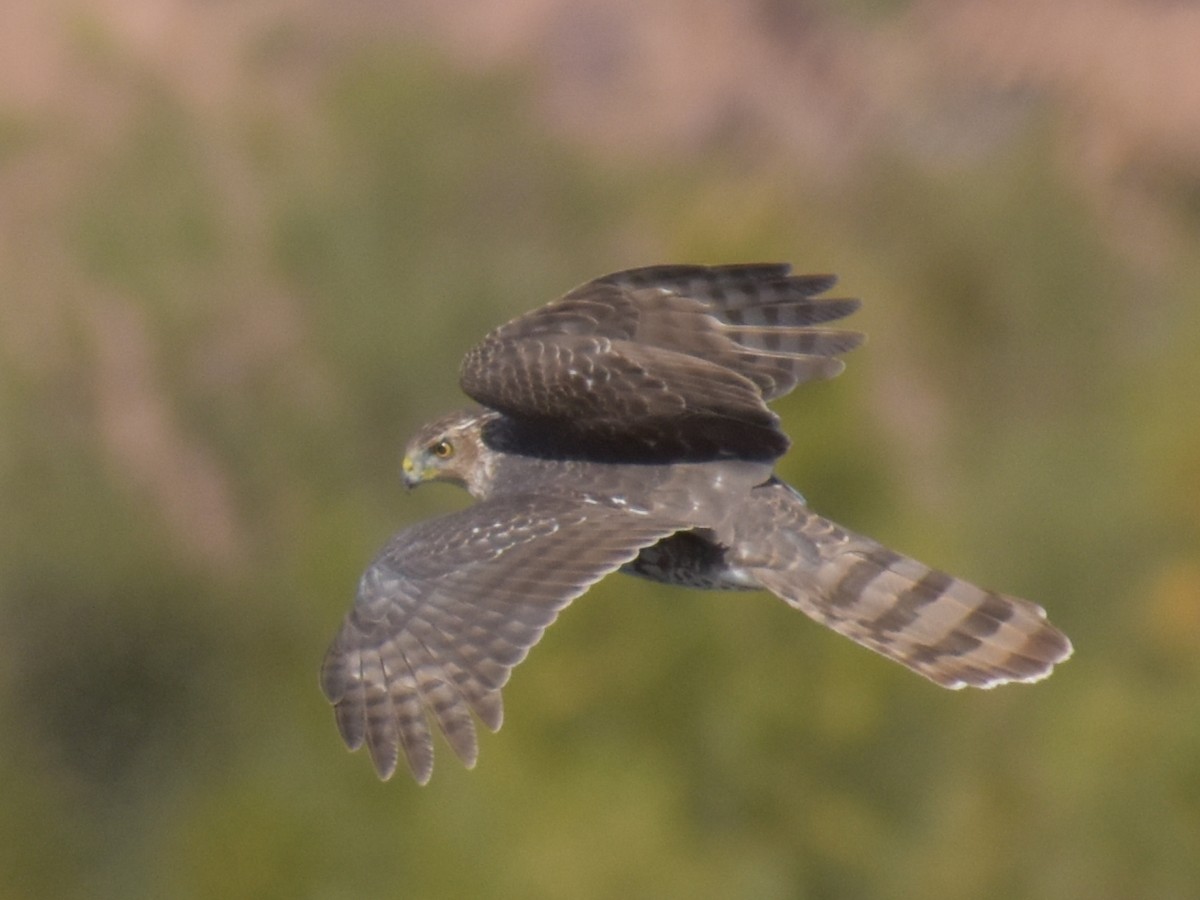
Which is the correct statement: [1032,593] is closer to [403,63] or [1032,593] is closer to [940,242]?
[940,242]

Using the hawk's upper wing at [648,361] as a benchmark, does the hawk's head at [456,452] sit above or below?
below

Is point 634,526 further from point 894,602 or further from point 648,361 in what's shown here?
point 894,602

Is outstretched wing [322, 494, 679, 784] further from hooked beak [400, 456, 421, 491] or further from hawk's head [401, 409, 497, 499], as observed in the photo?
hooked beak [400, 456, 421, 491]

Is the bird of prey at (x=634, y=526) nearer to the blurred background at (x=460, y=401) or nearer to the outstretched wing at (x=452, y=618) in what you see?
the outstretched wing at (x=452, y=618)

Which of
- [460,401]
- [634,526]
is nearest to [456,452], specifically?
[634,526]

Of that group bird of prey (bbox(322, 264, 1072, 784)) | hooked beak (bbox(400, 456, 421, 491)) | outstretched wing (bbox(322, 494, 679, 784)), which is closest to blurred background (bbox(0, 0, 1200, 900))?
hooked beak (bbox(400, 456, 421, 491))

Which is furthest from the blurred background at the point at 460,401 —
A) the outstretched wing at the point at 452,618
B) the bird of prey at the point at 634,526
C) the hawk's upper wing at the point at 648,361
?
the outstretched wing at the point at 452,618

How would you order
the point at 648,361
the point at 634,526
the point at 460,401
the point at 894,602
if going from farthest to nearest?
the point at 460,401 → the point at 894,602 → the point at 634,526 → the point at 648,361

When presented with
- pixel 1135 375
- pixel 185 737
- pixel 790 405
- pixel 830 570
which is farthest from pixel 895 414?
pixel 830 570
